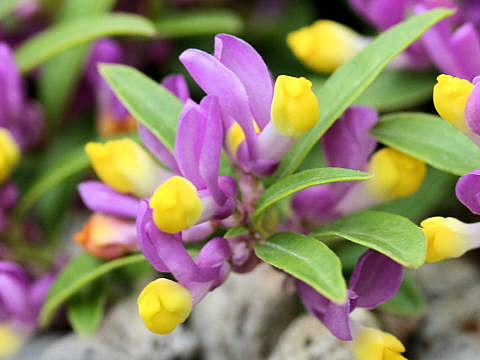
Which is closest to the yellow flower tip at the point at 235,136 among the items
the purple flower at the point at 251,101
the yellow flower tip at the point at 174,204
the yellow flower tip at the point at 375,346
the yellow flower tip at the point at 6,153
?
the purple flower at the point at 251,101

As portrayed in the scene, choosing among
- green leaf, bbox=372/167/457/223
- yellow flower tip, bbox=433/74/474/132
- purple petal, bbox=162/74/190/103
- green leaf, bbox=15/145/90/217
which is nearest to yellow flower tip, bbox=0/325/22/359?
green leaf, bbox=15/145/90/217

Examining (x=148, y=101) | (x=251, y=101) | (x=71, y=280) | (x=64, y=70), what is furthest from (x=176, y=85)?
(x=64, y=70)

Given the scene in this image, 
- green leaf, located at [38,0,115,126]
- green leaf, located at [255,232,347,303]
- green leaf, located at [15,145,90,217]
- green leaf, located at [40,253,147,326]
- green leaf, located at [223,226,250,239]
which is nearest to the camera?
green leaf, located at [255,232,347,303]

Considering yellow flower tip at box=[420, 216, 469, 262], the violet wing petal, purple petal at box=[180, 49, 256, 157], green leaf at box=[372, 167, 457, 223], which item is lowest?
green leaf at box=[372, 167, 457, 223]

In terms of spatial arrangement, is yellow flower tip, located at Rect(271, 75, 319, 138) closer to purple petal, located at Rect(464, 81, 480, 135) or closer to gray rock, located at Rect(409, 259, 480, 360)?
purple petal, located at Rect(464, 81, 480, 135)

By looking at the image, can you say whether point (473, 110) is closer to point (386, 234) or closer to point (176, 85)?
point (386, 234)
